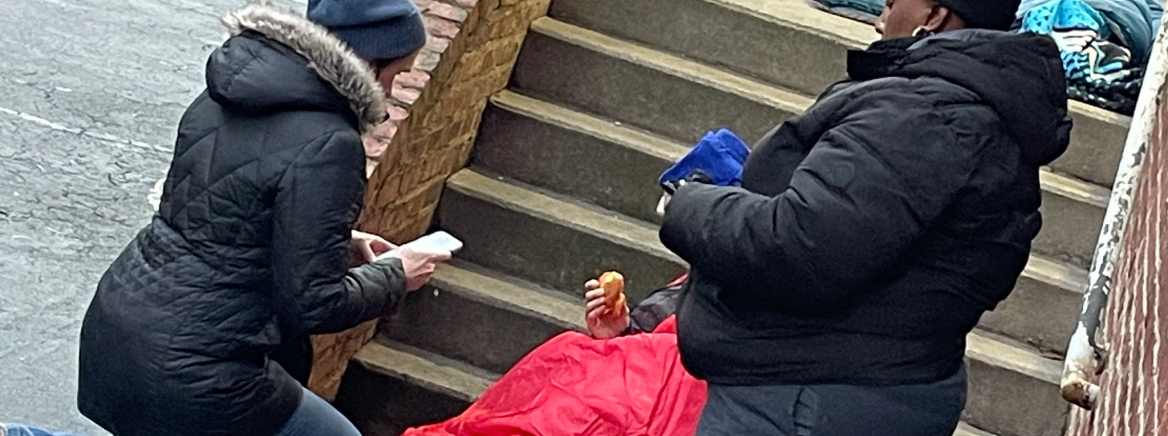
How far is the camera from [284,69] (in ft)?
9.05

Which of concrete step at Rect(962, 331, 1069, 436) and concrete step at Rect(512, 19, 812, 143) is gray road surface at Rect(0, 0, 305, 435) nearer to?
concrete step at Rect(512, 19, 812, 143)

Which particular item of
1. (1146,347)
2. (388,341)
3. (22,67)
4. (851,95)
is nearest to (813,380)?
(851,95)

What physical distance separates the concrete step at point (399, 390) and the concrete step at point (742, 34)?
1.30 metres

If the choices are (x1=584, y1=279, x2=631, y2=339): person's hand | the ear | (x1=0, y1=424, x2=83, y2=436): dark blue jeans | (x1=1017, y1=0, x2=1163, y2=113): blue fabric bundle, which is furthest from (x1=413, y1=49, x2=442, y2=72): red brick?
(x1=1017, y1=0, x2=1163, y2=113): blue fabric bundle

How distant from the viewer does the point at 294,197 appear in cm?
272

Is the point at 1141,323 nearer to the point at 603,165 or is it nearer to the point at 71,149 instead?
the point at 603,165

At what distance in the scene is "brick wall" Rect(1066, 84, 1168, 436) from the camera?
2.90 m

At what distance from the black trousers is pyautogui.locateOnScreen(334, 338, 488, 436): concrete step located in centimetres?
187

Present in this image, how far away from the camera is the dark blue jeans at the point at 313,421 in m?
3.09

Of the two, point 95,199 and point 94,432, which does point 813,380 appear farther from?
point 95,199

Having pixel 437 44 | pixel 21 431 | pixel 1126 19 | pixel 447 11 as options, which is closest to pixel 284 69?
pixel 21 431

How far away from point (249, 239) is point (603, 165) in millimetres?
2216

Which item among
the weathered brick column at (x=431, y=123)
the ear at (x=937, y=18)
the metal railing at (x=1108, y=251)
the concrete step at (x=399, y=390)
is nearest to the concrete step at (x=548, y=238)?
the weathered brick column at (x=431, y=123)

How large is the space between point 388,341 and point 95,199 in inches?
69.0
